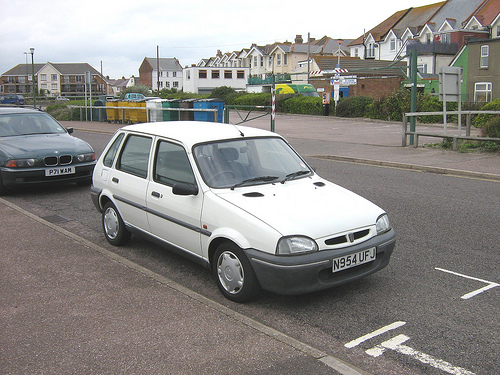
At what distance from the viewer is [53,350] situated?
3777mm

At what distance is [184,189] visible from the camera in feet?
16.6

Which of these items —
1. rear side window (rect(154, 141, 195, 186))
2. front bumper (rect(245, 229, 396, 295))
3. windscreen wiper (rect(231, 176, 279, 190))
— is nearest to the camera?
front bumper (rect(245, 229, 396, 295))

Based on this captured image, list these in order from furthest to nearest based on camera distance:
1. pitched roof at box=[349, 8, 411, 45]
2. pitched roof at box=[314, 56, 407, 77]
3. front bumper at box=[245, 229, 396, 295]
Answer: pitched roof at box=[349, 8, 411, 45], pitched roof at box=[314, 56, 407, 77], front bumper at box=[245, 229, 396, 295]

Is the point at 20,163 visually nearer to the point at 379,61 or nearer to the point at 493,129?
the point at 493,129

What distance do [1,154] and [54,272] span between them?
17.2 feet

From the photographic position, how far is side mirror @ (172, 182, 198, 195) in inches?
199

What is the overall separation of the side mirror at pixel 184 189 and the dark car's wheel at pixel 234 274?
2.03 ft

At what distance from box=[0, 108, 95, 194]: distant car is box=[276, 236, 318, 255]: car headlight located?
22.3 feet

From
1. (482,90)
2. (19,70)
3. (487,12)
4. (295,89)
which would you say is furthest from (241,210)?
(19,70)

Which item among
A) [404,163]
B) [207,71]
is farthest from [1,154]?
[207,71]

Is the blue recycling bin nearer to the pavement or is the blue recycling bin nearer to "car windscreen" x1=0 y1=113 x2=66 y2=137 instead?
"car windscreen" x1=0 y1=113 x2=66 y2=137

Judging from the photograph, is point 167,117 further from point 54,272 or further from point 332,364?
point 332,364

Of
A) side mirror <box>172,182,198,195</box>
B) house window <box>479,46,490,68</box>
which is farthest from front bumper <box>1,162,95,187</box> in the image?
house window <box>479,46,490,68</box>

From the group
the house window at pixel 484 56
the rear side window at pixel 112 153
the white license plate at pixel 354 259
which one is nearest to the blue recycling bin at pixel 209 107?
the rear side window at pixel 112 153
